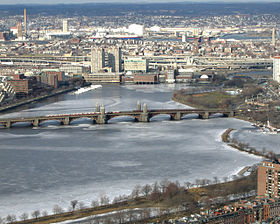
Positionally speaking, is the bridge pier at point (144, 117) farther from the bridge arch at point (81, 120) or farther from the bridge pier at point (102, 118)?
the bridge arch at point (81, 120)

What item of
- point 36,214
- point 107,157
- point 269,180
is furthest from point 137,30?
point 36,214

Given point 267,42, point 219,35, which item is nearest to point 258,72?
point 267,42

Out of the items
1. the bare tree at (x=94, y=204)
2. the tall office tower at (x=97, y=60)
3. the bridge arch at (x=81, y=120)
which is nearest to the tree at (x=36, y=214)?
the bare tree at (x=94, y=204)

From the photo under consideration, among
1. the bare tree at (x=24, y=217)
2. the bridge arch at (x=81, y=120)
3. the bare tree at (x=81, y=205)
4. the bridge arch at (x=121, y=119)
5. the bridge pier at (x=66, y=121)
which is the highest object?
the bridge pier at (x=66, y=121)

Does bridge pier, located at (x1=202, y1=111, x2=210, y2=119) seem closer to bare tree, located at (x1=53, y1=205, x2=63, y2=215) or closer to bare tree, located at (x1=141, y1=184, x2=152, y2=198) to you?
bare tree, located at (x1=141, y1=184, x2=152, y2=198)

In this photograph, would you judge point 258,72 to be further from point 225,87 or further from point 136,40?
point 136,40

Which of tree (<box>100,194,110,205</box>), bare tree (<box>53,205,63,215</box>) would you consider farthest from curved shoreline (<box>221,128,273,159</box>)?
bare tree (<box>53,205,63,215</box>)
